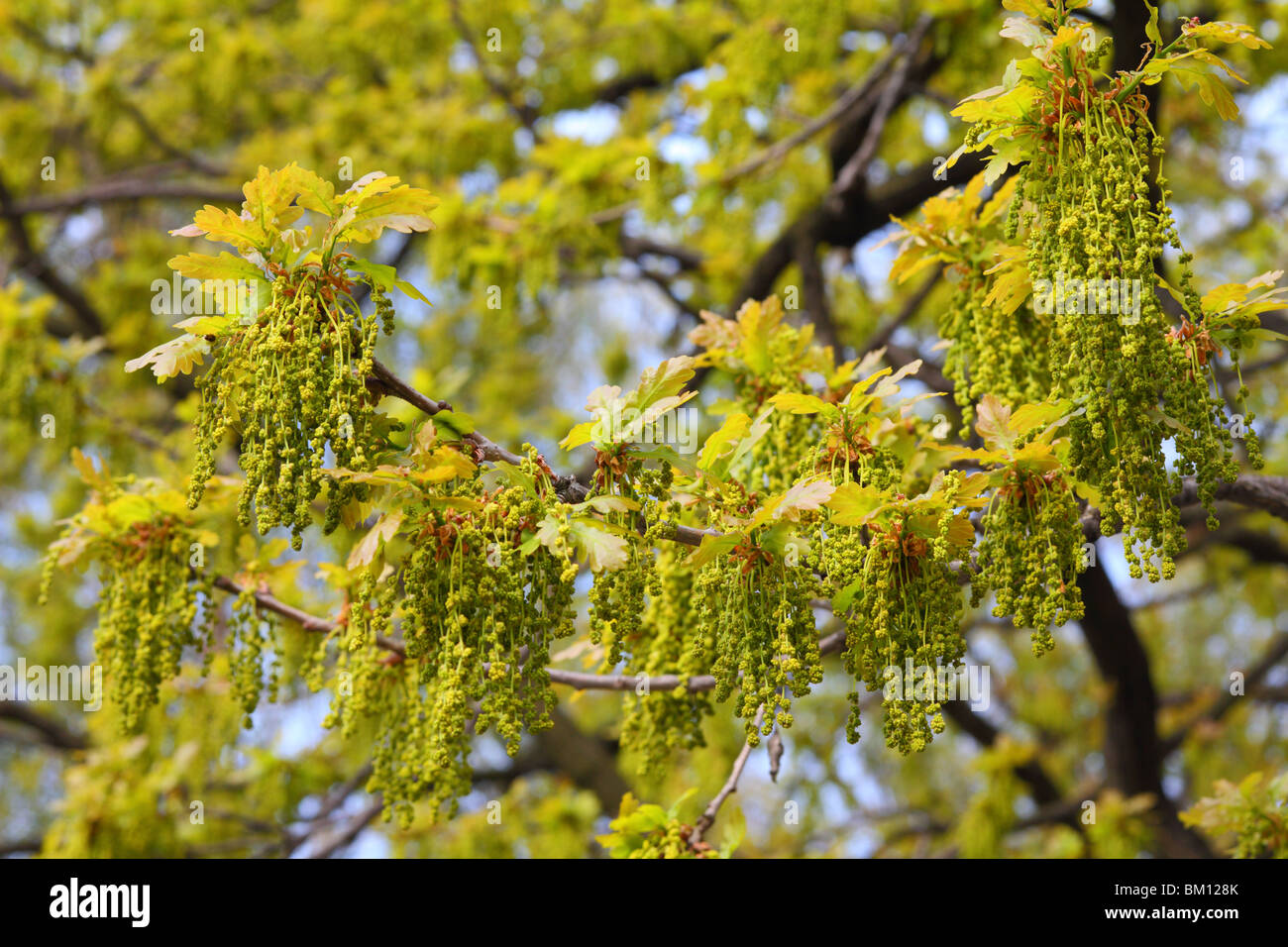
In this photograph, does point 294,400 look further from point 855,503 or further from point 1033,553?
point 1033,553

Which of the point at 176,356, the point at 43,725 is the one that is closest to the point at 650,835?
the point at 176,356

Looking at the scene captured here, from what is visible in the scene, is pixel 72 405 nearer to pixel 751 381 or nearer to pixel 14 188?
pixel 751 381

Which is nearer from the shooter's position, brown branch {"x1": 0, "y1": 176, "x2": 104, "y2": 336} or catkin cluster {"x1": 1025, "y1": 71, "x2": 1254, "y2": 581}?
catkin cluster {"x1": 1025, "y1": 71, "x2": 1254, "y2": 581}

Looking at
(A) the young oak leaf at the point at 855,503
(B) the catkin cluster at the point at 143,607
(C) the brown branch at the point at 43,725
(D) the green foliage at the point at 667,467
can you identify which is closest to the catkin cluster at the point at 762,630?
(D) the green foliage at the point at 667,467

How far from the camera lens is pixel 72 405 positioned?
4.73 meters

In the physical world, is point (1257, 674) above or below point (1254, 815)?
above

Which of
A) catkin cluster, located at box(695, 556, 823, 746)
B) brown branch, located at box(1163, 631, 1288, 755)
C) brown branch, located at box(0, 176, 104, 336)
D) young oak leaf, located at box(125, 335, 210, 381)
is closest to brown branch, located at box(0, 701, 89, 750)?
brown branch, located at box(0, 176, 104, 336)

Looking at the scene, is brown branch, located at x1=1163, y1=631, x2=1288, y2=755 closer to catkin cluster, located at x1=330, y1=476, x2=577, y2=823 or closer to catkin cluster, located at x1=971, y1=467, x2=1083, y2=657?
catkin cluster, located at x1=971, y1=467, x2=1083, y2=657

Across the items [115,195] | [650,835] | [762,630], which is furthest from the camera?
[115,195]

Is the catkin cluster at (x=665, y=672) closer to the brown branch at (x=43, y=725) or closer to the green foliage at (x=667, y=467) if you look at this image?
the green foliage at (x=667, y=467)

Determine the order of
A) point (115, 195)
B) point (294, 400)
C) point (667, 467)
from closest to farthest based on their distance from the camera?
point (294, 400) → point (667, 467) → point (115, 195)

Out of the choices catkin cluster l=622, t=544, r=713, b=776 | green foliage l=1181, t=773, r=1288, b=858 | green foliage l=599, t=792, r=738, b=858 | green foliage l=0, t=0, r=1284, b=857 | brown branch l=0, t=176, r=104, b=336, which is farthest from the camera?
Result: brown branch l=0, t=176, r=104, b=336
